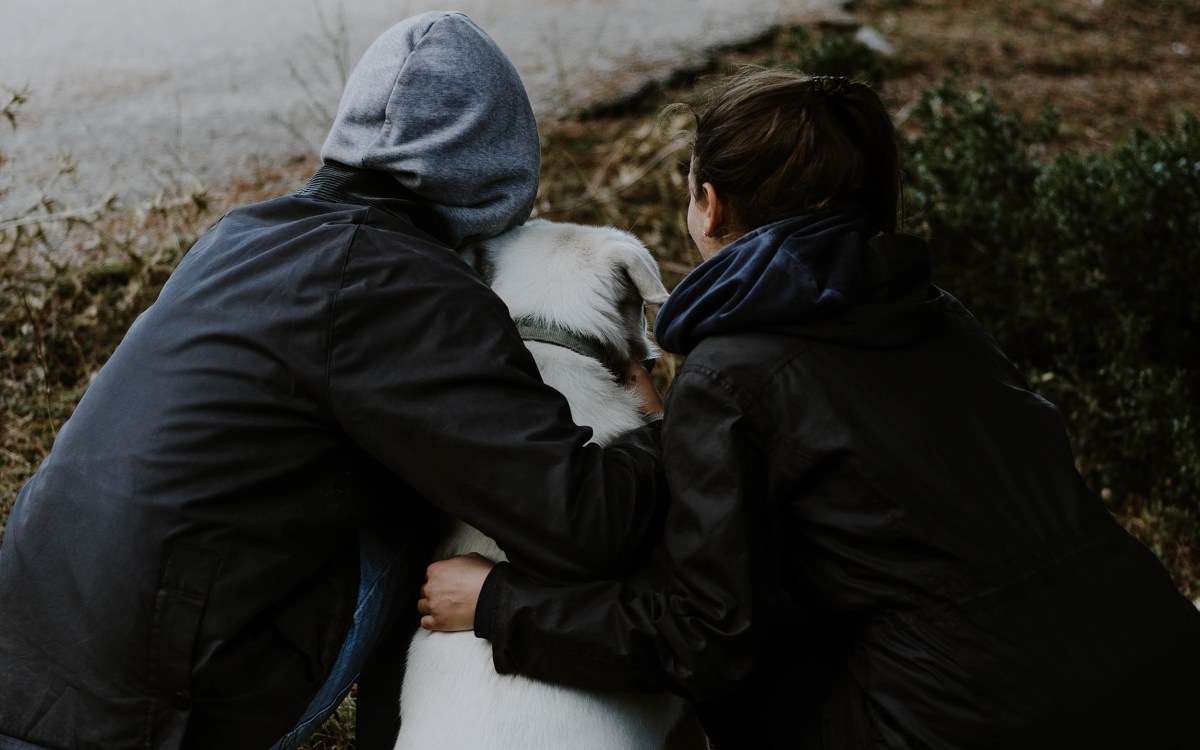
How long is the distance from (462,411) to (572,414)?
37 centimetres

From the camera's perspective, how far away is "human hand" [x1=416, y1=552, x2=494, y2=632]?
192 cm

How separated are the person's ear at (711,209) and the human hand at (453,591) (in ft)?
2.67

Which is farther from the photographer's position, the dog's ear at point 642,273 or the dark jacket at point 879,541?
the dog's ear at point 642,273

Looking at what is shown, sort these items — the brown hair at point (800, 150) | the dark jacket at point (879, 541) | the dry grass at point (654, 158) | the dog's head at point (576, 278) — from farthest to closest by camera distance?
1. the dry grass at point (654, 158)
2. the dog's head at point (576, 278)
3. the brown hair at point (800, 150)
4. the dark jacket at point (879, 541)

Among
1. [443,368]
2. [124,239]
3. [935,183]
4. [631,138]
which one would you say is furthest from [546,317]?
[631,138]

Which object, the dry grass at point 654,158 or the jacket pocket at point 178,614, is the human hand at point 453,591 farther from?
the dry grass at point 654,158

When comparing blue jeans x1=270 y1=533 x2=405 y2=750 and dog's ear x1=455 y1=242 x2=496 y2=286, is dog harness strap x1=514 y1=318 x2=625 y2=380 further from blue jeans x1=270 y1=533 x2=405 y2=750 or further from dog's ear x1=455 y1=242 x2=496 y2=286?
blue jeans x1=270 y1=533 x2=405 y2=750

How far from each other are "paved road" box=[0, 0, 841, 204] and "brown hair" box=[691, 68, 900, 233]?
2.74 meters

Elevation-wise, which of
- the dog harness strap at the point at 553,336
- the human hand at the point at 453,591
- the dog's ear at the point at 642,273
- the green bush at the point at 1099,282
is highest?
the dog's ear at the point at 642,273

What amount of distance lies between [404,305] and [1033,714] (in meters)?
1.26

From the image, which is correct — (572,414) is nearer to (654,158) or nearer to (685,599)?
(685,599)

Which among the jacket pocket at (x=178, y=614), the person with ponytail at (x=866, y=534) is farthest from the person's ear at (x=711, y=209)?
the jacket pocket at (x=178, y=614)

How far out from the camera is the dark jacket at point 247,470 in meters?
1.70

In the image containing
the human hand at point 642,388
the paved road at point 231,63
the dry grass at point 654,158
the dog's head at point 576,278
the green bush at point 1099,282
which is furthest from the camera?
the paved road at point 231,63
